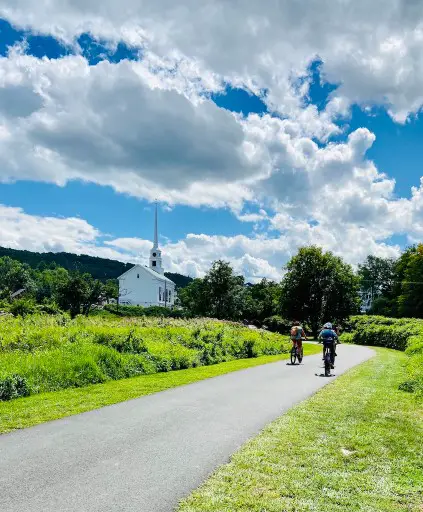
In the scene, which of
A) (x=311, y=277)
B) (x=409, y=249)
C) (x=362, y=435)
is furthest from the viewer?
(x=409, y=249)

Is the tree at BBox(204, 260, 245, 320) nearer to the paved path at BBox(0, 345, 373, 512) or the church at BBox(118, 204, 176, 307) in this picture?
the paved path at BBox(0, 345, 373, 512)

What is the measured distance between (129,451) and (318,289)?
5080 centimetres

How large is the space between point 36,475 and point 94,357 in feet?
26.8

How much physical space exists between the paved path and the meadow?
283cm

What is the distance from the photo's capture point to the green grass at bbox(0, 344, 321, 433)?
324 inches

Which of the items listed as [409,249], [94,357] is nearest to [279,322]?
[94,357]

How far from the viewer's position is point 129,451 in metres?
6.44

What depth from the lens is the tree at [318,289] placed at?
178 feet

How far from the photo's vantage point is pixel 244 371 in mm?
16297

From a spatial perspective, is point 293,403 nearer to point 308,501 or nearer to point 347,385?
point 347,385

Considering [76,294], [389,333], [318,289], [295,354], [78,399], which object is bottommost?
[389,333]

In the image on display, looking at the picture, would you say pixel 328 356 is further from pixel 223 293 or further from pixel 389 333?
pixel 223 293

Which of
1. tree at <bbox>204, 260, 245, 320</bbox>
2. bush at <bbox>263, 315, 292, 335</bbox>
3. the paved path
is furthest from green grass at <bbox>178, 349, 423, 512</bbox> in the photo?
tree at <bbox>204, 260, 245, 320</bbox>

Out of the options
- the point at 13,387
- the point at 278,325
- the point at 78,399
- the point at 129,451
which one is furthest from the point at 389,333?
the point at 129,451
